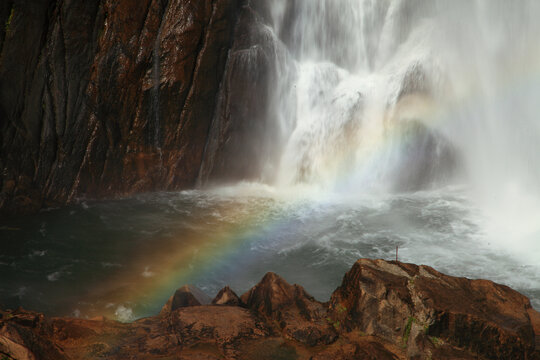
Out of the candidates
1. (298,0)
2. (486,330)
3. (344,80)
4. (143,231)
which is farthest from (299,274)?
(298,0)

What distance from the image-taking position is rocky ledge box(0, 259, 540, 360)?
4.41m

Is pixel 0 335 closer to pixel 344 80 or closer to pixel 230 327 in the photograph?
pixel 230 327

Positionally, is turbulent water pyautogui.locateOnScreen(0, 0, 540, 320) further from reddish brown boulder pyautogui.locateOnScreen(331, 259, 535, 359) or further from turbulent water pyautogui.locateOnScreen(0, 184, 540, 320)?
reddish brown boulder pyautogui.locateOnScreen(331, 259, 535, 359)

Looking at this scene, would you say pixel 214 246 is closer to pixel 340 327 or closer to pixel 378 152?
pixel 340 327

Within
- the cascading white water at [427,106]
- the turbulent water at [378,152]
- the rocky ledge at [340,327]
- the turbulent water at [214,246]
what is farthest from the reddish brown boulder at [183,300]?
the cascading white water at [427,106]

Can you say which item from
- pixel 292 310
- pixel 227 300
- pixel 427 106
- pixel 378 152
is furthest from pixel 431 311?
pixel 427 106

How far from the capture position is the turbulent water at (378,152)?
1067 centimetres

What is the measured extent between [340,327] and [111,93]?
957 cm

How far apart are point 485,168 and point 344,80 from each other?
5870 millimetres

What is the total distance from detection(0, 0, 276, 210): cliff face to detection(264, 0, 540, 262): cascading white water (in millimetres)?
2570

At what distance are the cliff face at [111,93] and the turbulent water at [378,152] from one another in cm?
92

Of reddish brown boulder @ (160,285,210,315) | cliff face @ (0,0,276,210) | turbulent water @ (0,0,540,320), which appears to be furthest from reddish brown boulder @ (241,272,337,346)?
cliff face @ (0,0,276,210)

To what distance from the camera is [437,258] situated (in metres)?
9.55

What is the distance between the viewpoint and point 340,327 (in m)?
4.93
